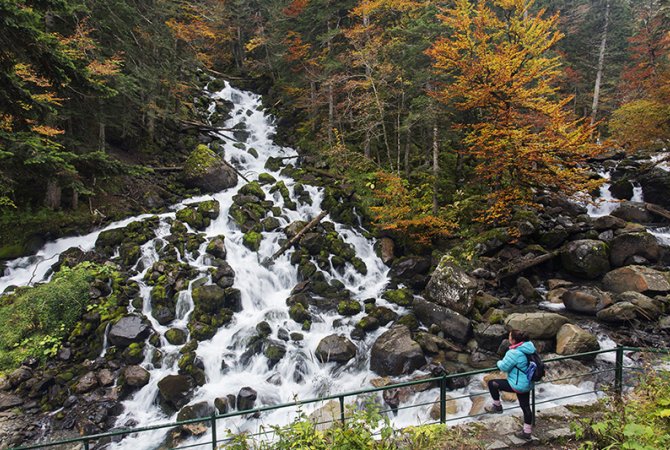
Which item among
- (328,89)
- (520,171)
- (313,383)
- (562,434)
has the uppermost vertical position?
(328,89)

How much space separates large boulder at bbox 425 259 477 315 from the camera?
11617mm

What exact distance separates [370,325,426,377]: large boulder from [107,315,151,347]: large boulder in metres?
6.90

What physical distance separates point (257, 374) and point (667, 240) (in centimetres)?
1666

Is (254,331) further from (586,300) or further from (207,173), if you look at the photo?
(586,300)

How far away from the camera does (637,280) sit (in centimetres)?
1128

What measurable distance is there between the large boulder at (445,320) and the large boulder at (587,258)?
5.56m

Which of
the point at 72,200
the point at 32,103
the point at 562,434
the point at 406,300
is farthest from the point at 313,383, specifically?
the point at 72,200

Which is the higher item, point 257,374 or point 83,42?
point 83,42

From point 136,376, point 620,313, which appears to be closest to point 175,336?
point 136,376

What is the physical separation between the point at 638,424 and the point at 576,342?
5586mm

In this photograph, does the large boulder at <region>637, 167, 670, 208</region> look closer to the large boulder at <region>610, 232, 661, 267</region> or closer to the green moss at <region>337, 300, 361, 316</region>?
the large boulder at <region>610, 232, 661, 267</region>

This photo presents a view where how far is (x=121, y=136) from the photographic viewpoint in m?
19.5

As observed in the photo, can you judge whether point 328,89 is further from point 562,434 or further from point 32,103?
point 562,434

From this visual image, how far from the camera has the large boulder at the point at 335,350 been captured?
407 inches
